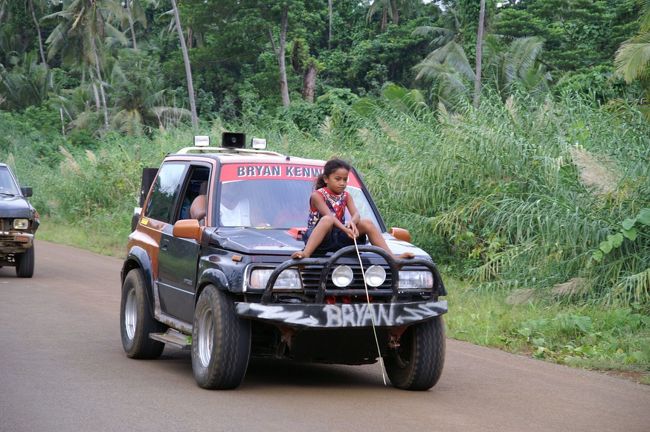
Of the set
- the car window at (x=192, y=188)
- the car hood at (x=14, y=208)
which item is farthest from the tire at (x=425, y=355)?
the car hood at (x=14, y=208)

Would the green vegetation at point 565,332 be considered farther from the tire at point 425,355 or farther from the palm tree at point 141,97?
the palm tree at point 141,97

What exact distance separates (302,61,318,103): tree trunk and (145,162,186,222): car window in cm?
4166

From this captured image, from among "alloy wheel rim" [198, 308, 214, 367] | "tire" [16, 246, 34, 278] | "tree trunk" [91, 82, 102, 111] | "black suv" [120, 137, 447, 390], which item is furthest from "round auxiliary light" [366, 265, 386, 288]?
"tree trunk" [91, 82, 102, 111]

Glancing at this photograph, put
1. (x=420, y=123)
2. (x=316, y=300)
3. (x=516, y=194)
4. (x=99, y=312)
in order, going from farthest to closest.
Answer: (x=420, y=123), (x=516, y=194), (x=99, y=312), (x=316, y=300)

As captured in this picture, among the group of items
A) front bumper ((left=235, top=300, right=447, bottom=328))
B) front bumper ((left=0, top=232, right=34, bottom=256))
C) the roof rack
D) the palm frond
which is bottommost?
front bumper ((left=0, top=232, right=34, bottom=256))

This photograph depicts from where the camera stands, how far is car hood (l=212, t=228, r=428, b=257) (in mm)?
7930

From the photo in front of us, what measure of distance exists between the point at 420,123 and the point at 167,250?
386 inches

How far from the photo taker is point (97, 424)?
691 cm

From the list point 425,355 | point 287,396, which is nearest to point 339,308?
point 287,396

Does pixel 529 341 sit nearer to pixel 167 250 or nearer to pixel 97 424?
pixel 167 250

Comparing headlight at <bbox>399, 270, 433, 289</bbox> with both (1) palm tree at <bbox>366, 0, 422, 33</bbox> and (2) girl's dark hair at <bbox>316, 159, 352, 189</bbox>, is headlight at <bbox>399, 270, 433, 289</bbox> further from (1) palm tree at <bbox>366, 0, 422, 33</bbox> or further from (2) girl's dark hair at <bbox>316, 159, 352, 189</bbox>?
(1) palm tree at <bbox>366, 0, 422, 33</bbox>

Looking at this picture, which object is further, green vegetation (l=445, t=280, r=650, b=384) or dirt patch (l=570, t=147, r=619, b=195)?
dirt patch (l=570, t=147, r=619, b=195)

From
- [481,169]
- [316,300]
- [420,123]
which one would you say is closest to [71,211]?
[420,123]

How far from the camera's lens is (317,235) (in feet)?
26.0
